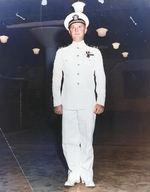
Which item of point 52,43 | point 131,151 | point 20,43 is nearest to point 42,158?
point 131,151

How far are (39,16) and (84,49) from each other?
5.24m

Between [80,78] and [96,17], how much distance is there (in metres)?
5.47

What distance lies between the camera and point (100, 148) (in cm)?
399

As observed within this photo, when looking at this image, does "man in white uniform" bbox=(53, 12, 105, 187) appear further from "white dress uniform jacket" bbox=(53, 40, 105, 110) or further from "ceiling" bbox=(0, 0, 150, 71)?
"ceiling" bbox=(0, 0, 150, 71)

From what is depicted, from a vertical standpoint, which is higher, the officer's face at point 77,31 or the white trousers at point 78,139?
the officer's face at point 77,31

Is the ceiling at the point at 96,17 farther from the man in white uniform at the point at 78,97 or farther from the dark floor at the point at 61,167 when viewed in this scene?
the man in white uniform at the point at 78,97

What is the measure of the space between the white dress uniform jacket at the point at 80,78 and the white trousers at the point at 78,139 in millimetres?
76

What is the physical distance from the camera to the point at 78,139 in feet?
7.30

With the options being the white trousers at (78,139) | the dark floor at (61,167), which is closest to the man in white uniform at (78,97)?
the white trousers at (78,139)

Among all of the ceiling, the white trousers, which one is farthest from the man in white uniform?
the ceiling

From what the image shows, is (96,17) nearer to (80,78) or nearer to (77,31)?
(77,31)

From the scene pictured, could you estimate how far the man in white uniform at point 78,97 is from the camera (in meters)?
2.17

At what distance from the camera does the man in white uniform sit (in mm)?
2166

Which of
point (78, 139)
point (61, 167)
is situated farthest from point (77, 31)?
point (61, 167)
